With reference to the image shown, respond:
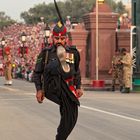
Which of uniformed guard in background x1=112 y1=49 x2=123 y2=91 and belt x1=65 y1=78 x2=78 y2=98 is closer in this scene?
Result: belt x1=65 y1=78 x2=78 y2=98

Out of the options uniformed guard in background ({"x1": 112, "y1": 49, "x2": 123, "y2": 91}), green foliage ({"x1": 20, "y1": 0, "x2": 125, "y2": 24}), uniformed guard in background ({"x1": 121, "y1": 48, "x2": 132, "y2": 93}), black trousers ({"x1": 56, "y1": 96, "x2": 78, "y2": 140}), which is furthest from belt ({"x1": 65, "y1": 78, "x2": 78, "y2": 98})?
green foliage ({"x1": 20, "y1": 0, "x2": 125, "y2": 24})

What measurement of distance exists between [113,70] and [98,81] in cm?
234

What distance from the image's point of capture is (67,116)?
29.9 ft

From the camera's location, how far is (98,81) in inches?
1307

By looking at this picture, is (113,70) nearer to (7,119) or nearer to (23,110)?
(23,110)

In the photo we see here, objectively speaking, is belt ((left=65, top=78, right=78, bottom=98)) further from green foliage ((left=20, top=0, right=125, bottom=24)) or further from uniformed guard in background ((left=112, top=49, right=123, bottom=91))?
green foliage ((left=20, top=0, right=125, bottom=24))

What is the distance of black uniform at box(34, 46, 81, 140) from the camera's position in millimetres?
9156

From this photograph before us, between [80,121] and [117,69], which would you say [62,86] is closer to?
[80,121]

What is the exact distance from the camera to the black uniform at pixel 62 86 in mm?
9156

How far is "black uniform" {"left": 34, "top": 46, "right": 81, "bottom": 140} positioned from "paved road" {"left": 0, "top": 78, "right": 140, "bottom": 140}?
2.71 meters

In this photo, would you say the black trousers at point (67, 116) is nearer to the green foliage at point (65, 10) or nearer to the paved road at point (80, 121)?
the paved road at point (80, 121)

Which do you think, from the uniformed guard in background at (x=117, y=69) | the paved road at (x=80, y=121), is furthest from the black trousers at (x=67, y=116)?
the uniformed guard in background at (x=117, y=69)

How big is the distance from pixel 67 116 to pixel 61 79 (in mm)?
536

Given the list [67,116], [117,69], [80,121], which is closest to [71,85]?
[67,116]
